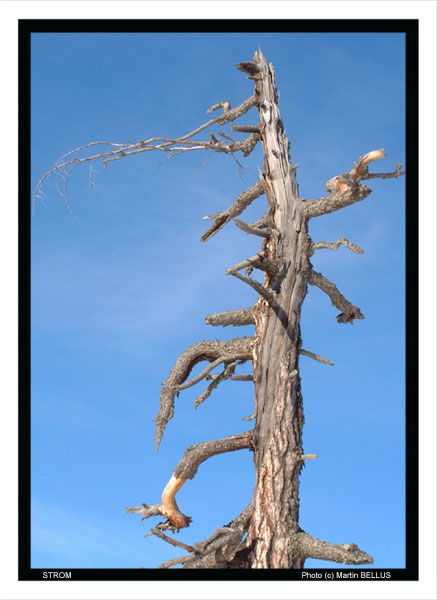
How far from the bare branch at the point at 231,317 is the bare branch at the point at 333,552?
2.72 meters

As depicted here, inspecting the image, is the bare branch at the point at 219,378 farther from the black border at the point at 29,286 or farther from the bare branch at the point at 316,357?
the black border at the point at 29,286

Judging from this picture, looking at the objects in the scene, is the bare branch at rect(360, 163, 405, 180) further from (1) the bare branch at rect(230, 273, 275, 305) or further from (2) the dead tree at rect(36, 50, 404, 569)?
(1) the bare branch at rect(230, 273, 275, 305)

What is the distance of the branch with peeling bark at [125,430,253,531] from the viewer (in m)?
7.20

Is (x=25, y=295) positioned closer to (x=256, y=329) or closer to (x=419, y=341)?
(x=256, y=329)

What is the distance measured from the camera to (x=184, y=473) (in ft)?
23.5

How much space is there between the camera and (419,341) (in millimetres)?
6445

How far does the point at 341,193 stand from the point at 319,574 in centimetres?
439

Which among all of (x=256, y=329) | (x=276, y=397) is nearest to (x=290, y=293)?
(x=256, y=329)

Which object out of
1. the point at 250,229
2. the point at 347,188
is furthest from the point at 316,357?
the point at 347,188

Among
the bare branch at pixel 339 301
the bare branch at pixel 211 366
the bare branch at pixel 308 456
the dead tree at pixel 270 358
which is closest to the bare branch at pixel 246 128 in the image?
→ the dead tree at pixel 270 358

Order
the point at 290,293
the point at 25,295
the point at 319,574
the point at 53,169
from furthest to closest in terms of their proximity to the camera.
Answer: the point at 53,169
the point at 290,293
the point at 25,295
the point at 319,574

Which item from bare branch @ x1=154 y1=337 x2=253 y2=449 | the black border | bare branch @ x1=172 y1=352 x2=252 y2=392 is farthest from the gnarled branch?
bare branch @ x1=172 y1=352 x2=252 y2=392

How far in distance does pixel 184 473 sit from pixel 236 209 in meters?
3.66

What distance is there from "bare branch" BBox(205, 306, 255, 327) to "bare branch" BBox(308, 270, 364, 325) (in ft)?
3.03
